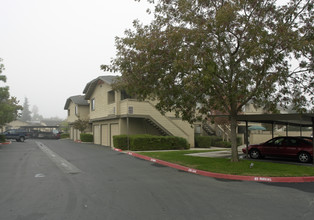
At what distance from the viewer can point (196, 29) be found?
472 inches

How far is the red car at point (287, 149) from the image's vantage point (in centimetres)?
1466

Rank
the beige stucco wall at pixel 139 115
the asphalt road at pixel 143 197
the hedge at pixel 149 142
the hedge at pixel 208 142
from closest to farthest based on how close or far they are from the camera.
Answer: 1. the asphalt road at pixel 143 197
2. the hedge at pixel 149 142
3. the beige stucco wall at pixel 139 115
4. the hedge at pixel 208 142

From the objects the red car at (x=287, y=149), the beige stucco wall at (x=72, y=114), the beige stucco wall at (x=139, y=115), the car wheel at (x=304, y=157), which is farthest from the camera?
the beige stucco wall at (x=72, y=114)

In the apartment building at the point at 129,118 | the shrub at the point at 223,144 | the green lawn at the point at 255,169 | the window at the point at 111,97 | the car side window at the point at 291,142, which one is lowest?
the shrub at the point at 223,144

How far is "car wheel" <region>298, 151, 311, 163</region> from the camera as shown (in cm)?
1453

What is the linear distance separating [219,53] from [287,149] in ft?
21.9

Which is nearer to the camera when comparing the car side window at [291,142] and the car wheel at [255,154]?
the car side window at [291,142]

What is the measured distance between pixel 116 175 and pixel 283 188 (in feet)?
20.0

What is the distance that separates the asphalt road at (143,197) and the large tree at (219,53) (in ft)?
12.3

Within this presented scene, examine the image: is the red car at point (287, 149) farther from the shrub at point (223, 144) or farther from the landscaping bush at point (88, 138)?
the landscaping bush at point (88, 138)

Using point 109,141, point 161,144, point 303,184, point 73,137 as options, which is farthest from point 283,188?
point 73,137

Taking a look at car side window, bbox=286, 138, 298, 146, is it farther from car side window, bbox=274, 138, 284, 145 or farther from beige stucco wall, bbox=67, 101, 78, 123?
beige stucco wall, bbox=67, 101, 78, 123

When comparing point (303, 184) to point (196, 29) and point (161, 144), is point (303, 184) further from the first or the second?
point (161, 144)

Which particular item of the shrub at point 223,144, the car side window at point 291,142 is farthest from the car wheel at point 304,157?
the shrub at point 223,144
